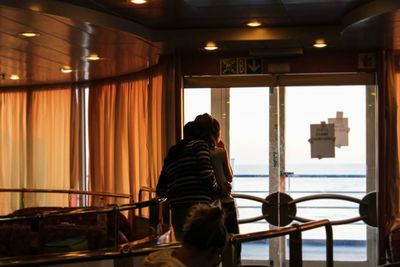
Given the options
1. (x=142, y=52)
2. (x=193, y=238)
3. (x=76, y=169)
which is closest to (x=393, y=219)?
(x=142, y=52)

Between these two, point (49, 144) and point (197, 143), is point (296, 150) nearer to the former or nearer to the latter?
point (197, 143)

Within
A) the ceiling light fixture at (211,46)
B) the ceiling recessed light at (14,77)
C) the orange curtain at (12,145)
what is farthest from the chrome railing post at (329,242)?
the orange curtain at (12,145)

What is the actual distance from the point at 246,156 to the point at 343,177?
3.96 feet

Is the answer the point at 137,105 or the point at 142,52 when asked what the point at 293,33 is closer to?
the point at 142,52

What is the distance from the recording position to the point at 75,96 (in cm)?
1009

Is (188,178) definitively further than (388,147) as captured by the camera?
No

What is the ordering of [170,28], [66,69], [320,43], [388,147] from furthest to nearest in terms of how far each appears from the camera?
[66,69] → [388,147] → [320,43] → [170,28]

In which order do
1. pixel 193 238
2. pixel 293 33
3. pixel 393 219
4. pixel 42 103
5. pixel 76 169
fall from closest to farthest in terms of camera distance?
pixel 193 238
pixel 293 33
pixel 393 219
pixel 76 169
pixel 42 103

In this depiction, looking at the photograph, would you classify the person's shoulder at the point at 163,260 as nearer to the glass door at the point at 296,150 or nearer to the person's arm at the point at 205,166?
the person's arm at the point at 205,166

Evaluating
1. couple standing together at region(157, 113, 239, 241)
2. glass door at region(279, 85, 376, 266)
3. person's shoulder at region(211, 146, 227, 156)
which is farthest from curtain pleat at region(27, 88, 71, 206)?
couple standing together at region(157, 113, 239, 241)

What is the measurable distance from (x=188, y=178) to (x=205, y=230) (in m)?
2.34

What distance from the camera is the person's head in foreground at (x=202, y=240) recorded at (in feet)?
8.61

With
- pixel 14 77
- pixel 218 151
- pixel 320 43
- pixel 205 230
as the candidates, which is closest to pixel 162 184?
pixel 218 151

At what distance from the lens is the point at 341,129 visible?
318 inches
